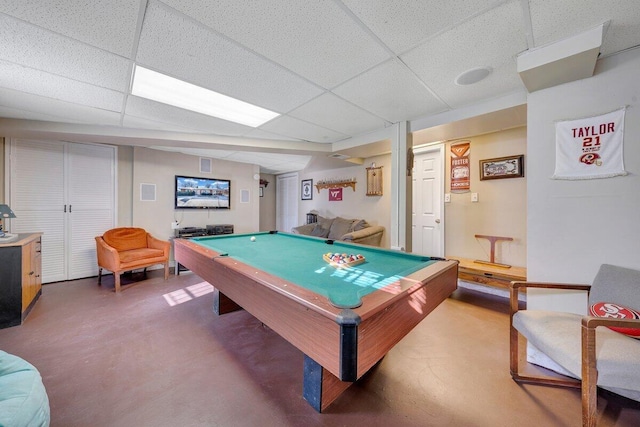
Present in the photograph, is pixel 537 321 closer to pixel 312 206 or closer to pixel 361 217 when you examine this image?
pixel 361 217

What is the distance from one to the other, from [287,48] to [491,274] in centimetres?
315

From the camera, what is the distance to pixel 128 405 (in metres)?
1.45

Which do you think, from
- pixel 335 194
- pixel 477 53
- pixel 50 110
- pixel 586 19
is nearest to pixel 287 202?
pixel 335 194

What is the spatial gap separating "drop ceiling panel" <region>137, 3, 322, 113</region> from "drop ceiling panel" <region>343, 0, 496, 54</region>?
750mm

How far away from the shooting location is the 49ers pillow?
135 centimetres

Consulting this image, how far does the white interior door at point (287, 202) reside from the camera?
692 cm

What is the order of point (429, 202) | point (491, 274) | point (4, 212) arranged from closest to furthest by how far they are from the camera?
point (4, 212), point (491, 274), point (429, 202)

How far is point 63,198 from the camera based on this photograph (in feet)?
11.9

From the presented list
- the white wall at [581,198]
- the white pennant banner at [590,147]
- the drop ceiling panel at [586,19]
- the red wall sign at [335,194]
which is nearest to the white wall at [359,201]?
the red wall sign at [335,194]

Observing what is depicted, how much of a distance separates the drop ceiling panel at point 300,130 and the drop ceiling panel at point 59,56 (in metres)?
1.47

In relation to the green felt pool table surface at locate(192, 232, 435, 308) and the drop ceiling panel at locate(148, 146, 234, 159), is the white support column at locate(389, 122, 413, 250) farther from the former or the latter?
the drop ceiling panel at locate(148, 146, 234, 159)

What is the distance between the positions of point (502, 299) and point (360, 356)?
3.17 m

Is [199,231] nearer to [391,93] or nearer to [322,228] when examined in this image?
[322,228]

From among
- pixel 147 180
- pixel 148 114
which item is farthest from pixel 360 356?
pixel 147 180
